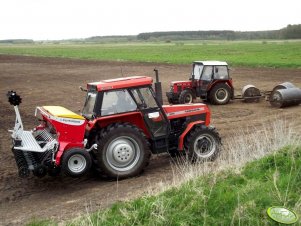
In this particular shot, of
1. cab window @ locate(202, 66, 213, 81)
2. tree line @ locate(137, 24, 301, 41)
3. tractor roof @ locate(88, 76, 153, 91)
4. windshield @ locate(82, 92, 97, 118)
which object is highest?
tractor roof @ locate(88, 76, 153, 91)

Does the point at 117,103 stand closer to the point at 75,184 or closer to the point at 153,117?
the point at 153,117

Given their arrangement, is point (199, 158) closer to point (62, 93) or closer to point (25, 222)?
point (25, 222)

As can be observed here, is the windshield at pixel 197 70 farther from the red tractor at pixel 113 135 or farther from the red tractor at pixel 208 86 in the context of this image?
the red tractor at pixel 113 135

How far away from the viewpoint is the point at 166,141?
8.83 meters

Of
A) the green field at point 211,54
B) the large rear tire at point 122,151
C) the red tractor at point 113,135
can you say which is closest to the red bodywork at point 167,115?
the red tractor at point 113,135

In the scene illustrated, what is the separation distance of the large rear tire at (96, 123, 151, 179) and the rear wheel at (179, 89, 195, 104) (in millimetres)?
9054

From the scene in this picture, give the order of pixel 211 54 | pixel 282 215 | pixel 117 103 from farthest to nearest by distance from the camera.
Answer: pixel 211 54, pixel 117 103, pixel 282 215

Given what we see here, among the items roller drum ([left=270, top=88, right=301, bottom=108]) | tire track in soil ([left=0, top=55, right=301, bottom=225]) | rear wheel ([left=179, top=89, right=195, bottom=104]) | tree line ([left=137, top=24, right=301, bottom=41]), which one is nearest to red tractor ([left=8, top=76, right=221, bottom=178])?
tire track in soil ([left=0, top=55, right=301, bottom=225])

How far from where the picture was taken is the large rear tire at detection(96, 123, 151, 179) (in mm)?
7895

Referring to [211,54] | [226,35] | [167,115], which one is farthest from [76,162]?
[226,35]

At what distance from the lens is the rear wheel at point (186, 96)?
56.3 ft

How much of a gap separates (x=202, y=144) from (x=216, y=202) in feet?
10.4

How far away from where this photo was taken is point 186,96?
17.3 metres

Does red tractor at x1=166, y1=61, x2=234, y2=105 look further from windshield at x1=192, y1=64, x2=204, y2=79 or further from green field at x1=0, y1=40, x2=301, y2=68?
green field at x1=0, y1=40, x2=301, y2=68
